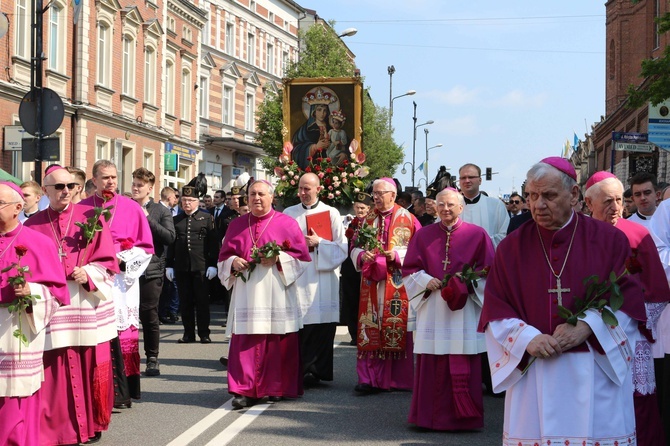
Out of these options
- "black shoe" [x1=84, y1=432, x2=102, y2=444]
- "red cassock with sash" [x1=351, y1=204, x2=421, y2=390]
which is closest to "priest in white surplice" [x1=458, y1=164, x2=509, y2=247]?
"red cassock with sash" [x1=351, y1=204, x2=421, y2=390]

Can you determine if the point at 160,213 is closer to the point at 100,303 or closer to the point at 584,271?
the point at 100,303

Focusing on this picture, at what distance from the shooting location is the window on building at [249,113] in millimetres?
56500

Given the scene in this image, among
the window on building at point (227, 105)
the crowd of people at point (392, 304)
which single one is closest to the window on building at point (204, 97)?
the window on building at point (227, 105)

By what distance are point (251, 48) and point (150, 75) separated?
59.2ft

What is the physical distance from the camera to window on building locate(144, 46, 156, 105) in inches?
1561

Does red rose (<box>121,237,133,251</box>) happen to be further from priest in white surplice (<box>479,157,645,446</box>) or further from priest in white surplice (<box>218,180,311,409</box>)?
priest in white surplice (<box>479,157,645,446</box>)

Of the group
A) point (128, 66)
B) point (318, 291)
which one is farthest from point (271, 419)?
point (128, 66)

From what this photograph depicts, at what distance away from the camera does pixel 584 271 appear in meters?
5.16

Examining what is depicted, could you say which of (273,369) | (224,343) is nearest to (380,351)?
(273,369)

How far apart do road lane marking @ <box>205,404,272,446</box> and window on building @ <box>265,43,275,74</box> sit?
170ft

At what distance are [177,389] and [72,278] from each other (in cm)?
315

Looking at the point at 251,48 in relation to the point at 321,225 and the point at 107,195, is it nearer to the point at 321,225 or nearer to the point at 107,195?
the point at 321,225

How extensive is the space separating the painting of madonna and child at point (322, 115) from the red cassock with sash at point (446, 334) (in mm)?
8134

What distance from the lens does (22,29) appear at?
A: 2778cm
